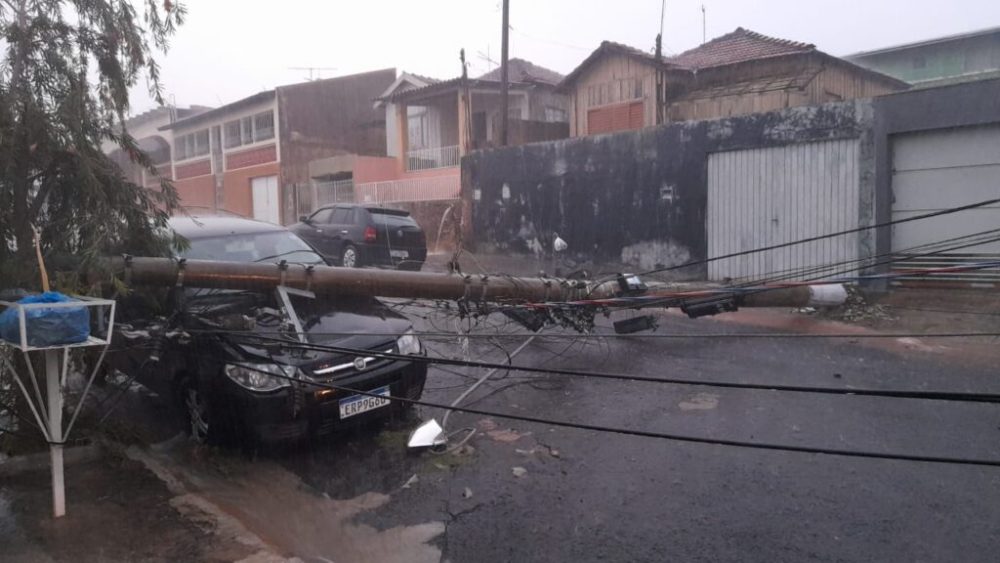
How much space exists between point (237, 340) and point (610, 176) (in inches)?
427

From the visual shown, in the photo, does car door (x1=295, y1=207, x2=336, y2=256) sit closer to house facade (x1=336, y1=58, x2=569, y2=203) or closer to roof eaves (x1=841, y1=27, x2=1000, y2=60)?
→ house facade (x1=336, y1=58, x2=569, y2=203)

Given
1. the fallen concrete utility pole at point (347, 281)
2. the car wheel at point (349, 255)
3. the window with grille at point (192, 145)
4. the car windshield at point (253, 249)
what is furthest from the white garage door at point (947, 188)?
the window with grille at point (192, 145)

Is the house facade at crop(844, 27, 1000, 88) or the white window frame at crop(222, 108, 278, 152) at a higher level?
the house facade at crop(844, 27, 1000, 88)

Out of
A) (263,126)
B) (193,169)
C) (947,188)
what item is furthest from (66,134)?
(193,169)

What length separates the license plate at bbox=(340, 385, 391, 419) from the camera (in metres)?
5.28

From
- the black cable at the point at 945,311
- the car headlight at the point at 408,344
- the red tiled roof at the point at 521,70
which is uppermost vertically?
the red tiled roof at the point at 521,70

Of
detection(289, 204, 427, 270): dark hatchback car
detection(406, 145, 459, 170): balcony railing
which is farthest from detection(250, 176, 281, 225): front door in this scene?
detection(289, 204, 427, 270): dark hatchback car

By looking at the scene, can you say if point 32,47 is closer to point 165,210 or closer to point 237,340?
point 165,210

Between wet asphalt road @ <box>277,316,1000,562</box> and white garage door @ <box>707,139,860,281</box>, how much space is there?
430 cm

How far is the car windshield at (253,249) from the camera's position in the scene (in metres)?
6.51

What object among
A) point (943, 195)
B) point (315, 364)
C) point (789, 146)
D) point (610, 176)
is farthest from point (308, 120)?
point (315, 364)

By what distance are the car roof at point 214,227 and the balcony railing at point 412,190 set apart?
43.7 feet

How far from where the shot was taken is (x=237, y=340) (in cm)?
520

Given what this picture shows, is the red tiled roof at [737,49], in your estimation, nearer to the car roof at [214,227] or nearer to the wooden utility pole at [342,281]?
the wooden utility pole at [342,281]
